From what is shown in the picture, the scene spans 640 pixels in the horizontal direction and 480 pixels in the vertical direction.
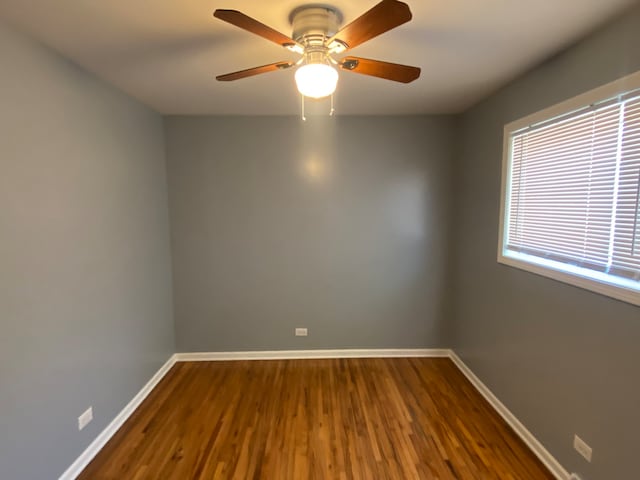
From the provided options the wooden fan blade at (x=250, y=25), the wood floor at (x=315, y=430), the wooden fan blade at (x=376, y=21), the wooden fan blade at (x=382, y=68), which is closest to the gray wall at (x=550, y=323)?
the wood floor at (x=315, y=430)

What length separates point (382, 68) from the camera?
1.58 meters

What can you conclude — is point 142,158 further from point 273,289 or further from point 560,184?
point 560,184

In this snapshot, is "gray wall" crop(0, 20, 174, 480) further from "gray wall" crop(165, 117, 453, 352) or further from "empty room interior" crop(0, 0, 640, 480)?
"gray wall" crop(165, 117, 453, 352)

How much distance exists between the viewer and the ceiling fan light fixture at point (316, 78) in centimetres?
141

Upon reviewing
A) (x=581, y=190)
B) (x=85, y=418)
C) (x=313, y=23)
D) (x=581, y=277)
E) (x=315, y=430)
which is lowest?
(x=315, y=430)

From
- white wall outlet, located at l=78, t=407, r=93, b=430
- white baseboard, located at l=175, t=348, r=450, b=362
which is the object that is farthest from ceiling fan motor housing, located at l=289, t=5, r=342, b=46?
white baseboard, located at l=175, t=348, r=450, b=362

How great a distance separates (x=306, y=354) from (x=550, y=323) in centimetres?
228

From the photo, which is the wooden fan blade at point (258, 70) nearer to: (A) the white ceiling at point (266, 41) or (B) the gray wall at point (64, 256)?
(A) the white ceiling at point (266, 41)

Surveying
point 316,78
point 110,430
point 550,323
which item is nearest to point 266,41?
point 316,78

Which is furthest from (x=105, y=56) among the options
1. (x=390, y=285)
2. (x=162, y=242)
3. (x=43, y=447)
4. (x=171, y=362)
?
(x=390, y=285)

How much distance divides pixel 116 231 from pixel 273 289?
1545 millimetres

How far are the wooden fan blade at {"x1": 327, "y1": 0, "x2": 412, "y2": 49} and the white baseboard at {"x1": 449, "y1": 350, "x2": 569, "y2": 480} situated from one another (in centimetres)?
253

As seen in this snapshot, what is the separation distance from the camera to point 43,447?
174cm

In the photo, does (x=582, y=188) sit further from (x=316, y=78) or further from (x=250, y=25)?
(x=250, y=25)
